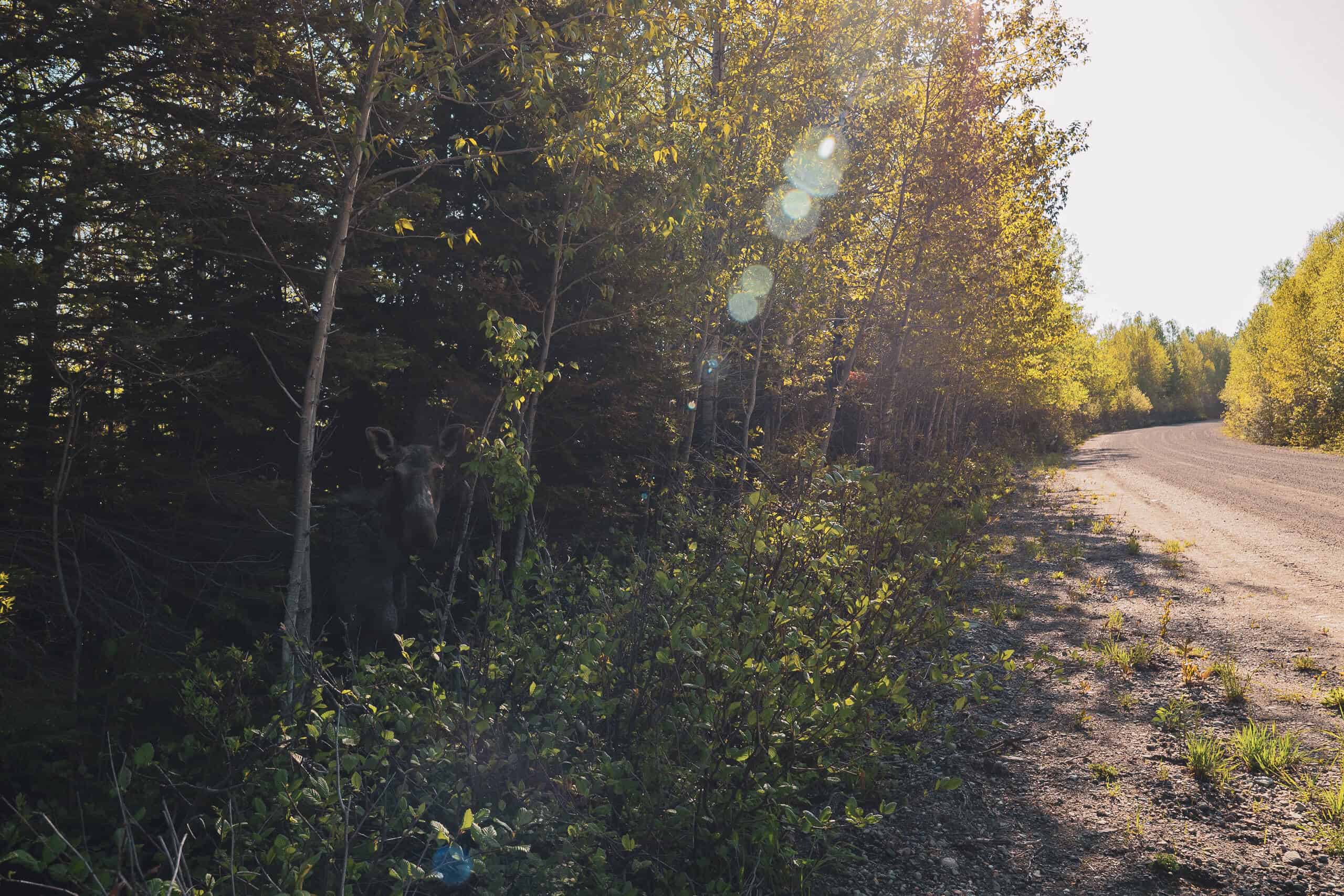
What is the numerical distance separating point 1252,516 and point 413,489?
1538cm

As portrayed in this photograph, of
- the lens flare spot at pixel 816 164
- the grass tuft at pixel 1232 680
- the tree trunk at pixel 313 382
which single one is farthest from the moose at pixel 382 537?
the lens flare spot at pixel 816 164

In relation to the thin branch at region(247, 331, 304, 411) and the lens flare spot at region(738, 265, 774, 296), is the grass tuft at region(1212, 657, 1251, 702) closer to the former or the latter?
the thin branch at region(247, 331, 304, 411)

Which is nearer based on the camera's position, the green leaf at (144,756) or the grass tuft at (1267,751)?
the green leaf at (144,756)

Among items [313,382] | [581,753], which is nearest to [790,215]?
[313,382]

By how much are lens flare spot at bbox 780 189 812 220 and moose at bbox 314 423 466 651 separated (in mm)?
6800

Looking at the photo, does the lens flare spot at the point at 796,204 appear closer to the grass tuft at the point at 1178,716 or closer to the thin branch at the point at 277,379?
the thin branch at the point at 277,379

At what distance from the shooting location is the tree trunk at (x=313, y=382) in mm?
5816

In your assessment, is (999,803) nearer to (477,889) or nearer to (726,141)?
(477,889)

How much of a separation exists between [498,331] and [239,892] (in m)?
4.00

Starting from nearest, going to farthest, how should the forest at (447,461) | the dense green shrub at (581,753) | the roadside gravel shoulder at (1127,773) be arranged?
the dense green shrub at (581,753) → the forest at (447,461) → the roadside gravel shoulder at (1127,773)

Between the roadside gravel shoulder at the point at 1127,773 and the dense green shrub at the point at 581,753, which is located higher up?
the dense green shrub at the point at 581,753

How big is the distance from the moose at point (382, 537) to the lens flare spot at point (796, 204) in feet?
22.3

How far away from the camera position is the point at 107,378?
6336mm

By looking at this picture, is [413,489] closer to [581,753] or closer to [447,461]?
[447,461]
